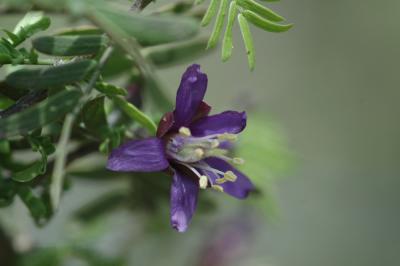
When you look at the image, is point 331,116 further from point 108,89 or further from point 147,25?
point 147,25

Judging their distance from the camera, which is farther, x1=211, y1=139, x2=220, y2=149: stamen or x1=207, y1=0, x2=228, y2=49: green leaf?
x1=211, y1=139, x2=220, y2=149: stamen

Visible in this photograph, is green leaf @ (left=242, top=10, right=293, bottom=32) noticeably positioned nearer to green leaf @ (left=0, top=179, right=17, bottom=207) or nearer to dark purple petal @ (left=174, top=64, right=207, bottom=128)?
dark purple petal @ (left=174, top=64, right=207, bottom=128)

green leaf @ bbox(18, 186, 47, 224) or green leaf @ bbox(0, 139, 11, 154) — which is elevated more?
green leaf @ bbox(0, 139, 11, 154)

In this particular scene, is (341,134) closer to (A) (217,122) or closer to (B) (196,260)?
→ (B) (196,260)

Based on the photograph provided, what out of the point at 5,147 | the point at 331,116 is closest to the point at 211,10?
the point at 5,147

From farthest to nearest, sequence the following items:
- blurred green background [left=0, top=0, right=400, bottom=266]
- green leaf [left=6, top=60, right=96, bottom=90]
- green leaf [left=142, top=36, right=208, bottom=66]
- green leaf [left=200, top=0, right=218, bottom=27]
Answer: blurred green background [left=0, top=0, right=400, bottom=266] < green leaf [left=142, top=36, right=208, bottom=66] < green leaf [left=200, top=0, right=218, bottom=27] < green leaf [left=6, top=60, right=96, bottom=90]

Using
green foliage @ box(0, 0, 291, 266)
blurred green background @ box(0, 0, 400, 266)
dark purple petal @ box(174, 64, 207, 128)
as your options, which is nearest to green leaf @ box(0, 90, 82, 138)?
green foliage @ box(0, 0, 291, 266)
